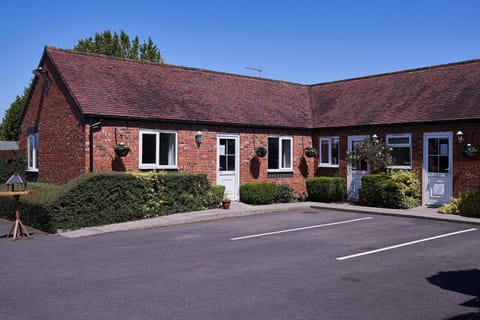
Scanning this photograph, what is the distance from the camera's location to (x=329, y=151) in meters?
21.6

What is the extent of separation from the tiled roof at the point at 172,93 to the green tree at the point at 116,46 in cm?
2266

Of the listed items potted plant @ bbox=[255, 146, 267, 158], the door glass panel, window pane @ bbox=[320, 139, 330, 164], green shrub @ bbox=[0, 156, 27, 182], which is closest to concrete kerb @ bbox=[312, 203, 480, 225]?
the door glass panel

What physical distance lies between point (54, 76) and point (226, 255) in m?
11.5

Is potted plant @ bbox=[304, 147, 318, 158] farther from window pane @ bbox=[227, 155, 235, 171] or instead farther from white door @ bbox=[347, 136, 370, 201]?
A: window pane @ bbox=[227, 155, 235, 171]

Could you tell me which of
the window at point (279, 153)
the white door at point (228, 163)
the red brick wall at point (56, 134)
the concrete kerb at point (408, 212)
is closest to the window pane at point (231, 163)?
the white door at point (228, 163)

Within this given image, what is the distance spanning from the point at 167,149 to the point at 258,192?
3.73 metres

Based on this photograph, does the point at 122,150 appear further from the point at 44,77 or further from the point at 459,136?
the point at 459,136

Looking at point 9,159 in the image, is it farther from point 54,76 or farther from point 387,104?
point 387,104

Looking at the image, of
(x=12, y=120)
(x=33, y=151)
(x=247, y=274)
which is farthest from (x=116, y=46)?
(x=247, y=274)

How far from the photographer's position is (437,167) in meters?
17.5

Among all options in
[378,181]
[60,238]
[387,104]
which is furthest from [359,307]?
[387,104]

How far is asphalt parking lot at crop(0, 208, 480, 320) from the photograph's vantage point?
6410mm

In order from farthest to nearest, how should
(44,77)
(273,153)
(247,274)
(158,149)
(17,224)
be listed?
1. (273,153)
2. (44,77)
3. (158,149)
4. (17,224)
5. (247,274)

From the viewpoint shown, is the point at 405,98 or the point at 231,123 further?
the point at 405,98
